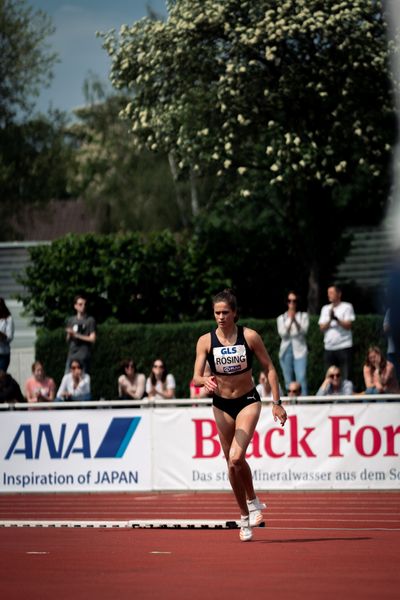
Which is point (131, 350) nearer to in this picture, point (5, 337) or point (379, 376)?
point (5, 337)

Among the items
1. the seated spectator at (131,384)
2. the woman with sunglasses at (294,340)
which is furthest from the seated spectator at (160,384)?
the woman with sunglasses at (294,340)

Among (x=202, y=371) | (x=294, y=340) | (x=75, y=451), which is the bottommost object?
(x=75, y=451)

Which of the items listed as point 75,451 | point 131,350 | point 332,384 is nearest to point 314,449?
point 332,384

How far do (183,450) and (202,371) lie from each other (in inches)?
282

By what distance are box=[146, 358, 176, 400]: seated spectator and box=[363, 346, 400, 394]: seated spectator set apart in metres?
3.44

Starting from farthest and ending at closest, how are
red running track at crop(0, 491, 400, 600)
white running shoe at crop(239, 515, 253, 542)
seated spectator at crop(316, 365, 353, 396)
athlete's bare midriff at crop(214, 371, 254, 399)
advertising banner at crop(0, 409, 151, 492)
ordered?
seated spectator at crop(316, 365, 353, 396) < advertising banner at crop(0, 409, 151, 492) < athlete's bare midriff at crop(214, 371, 254, 399) < white running shoe at crop(239, 515, 253, 542) < red running track at crop(0, 491, 400, 600)

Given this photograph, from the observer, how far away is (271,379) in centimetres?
1284

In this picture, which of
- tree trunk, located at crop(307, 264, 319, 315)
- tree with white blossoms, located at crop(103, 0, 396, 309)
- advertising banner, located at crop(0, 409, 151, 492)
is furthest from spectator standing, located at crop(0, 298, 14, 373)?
tree trunk, located at crop(307, 264, 319, 315)

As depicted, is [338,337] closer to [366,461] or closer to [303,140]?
[366,461]

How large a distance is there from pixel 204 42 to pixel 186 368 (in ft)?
27.4

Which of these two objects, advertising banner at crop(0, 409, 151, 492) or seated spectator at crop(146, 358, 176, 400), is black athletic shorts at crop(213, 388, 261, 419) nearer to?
advertising banner at crop(0, 409, 151, 492)

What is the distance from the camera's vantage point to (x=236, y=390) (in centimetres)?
1284

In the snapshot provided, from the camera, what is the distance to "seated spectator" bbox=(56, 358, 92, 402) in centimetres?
2281

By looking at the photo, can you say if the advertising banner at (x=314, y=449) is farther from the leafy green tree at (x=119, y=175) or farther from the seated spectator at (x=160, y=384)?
the leafy green tree at (x=119, y=175)
